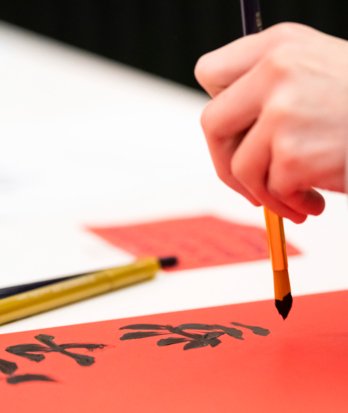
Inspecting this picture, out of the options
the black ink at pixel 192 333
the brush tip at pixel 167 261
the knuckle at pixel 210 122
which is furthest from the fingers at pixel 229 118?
the brush tip at pixel 167 261

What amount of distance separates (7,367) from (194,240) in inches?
13.3

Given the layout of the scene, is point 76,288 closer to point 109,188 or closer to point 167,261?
point 167,261

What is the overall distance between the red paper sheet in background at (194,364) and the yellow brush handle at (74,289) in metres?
0.04

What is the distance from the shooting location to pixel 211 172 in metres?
1.12

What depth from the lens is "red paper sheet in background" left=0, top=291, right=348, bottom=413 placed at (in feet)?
1.53

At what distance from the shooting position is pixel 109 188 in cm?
106

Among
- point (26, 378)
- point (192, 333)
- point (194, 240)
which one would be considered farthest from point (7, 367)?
point (194, 240)

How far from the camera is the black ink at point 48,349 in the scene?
533 mm

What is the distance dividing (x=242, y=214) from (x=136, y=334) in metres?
0.36

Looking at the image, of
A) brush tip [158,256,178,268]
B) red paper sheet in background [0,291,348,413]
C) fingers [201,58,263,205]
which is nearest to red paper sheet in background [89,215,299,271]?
brush tip [158,256,178,268]

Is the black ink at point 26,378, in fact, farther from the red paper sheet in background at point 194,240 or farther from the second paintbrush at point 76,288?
the red paper sheet in background at point 194,240

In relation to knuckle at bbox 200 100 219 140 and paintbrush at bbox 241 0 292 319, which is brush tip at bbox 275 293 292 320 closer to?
paintbrush at bbox 241 0 292 319

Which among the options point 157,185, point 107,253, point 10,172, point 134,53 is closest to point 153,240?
point 107,253

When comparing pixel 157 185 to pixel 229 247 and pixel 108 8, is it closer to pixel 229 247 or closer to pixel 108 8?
pixel 229 247
